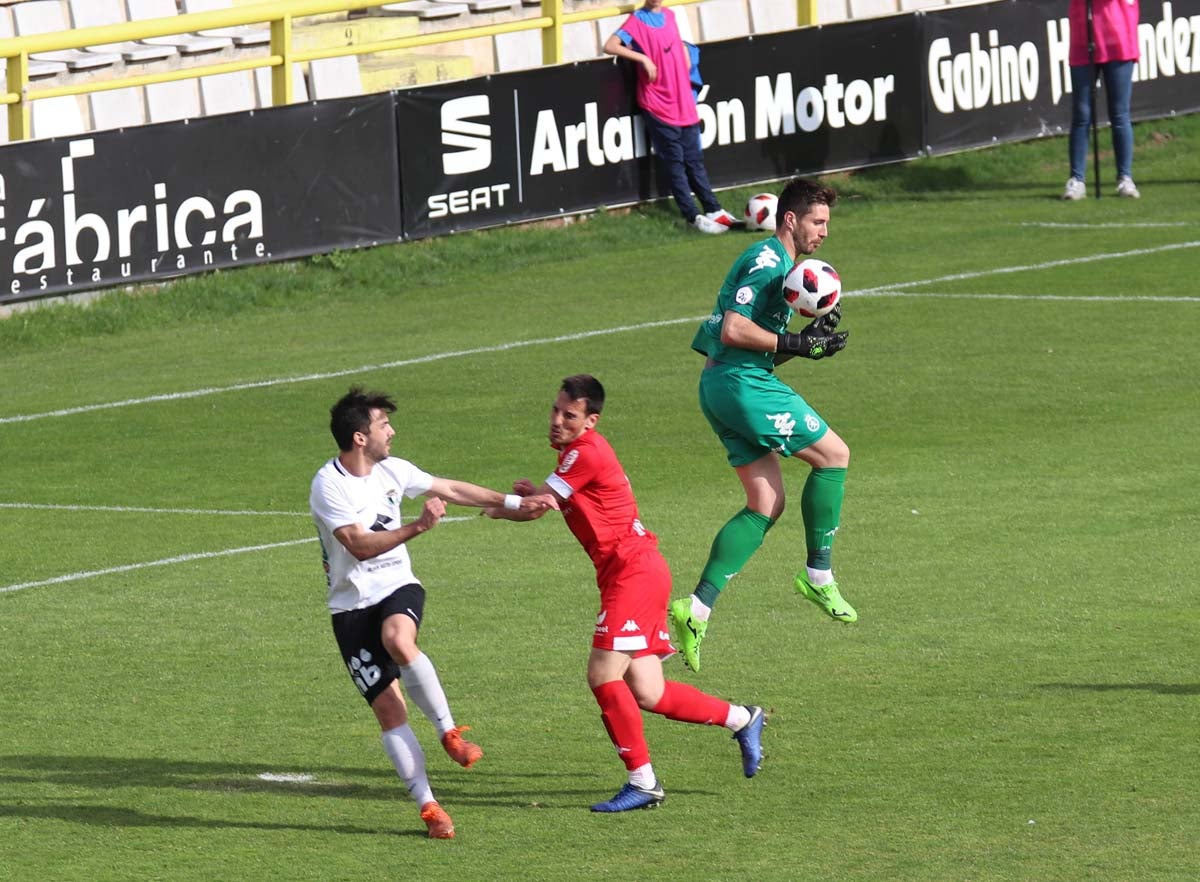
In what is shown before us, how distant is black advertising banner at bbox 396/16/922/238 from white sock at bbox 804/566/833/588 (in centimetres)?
1218

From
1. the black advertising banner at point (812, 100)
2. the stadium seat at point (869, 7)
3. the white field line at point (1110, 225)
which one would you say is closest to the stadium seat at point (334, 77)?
the black advertising banner at point (812, 100)

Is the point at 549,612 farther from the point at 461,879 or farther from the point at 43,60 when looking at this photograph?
the point at 43,60

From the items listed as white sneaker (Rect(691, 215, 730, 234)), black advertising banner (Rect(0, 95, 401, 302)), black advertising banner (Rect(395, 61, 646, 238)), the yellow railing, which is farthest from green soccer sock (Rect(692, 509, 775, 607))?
white sneaker (Rect(691, 215, 730, 234))

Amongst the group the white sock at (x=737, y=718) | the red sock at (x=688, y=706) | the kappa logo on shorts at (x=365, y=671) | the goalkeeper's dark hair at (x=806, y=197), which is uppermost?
the goalkeeper's dark hair at (x=806, y=197)

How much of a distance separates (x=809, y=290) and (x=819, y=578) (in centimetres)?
134

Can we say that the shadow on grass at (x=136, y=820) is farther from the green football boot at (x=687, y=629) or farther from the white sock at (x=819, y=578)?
the white sock at (x=819, y=578)

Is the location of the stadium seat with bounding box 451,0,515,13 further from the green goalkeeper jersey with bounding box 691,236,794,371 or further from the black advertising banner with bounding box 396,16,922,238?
the green goalkeeper jersey with bounding box 691,236,794,371

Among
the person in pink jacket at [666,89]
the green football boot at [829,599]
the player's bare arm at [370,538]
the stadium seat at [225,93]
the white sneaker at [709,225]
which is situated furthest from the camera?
the white sneaker at [709,225]

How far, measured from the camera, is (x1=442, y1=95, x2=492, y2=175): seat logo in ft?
72.3

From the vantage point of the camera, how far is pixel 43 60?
22.7m

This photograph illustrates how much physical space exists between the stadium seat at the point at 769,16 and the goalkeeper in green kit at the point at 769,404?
18.2 metres

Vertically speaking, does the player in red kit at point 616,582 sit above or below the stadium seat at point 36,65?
below

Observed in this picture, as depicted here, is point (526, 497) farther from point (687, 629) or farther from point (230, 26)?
point (230, 26)

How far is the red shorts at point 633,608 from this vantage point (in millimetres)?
8367
